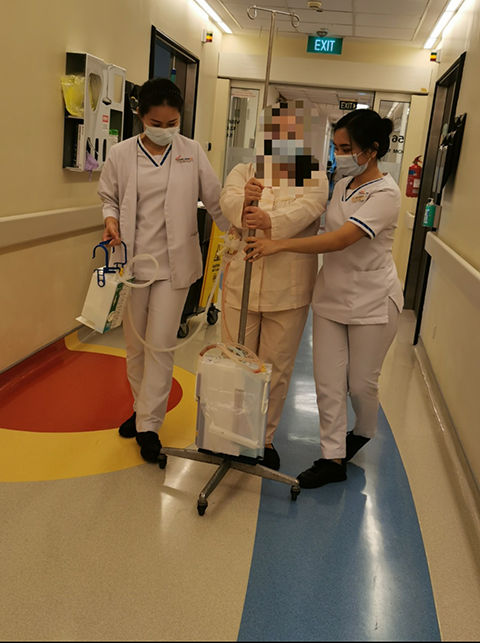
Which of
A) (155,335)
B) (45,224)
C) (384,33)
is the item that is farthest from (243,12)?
(155,335)

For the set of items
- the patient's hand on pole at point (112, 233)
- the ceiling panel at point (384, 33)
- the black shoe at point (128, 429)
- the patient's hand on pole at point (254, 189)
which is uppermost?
the ceiling panel at point (384, 33)

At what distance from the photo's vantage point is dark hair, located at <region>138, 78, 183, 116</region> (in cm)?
252

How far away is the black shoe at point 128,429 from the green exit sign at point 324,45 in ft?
19.7

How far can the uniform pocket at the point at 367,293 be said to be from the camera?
257 cm

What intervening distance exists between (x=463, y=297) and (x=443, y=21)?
Result: 406cm

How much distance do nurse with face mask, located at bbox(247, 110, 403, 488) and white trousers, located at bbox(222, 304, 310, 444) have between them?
3.9 inches

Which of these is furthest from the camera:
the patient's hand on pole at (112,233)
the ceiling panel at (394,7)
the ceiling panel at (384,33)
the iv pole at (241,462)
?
the ceiling panel at (384,33)

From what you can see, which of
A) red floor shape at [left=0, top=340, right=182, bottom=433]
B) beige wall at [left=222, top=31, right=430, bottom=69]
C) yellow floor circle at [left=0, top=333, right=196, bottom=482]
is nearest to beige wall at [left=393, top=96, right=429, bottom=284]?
beige wall at [left=222, top=31, right=430, bottom=69]

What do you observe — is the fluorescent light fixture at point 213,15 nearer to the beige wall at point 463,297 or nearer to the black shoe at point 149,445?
the beige wall at point 463,297

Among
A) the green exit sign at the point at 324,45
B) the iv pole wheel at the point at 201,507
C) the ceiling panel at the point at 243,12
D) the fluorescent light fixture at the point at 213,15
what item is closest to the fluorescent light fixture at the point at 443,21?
the green exit sign at the point at 324,45

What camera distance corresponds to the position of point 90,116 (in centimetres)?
403

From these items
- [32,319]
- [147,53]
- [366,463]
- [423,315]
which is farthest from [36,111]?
[423,315]

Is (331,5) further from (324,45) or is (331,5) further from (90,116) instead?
(90,116)

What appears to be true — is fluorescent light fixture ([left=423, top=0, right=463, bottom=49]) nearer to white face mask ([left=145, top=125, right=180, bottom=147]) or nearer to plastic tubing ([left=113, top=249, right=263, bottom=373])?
white face mask ([left=145, top=125, right=180, bottom=147])
